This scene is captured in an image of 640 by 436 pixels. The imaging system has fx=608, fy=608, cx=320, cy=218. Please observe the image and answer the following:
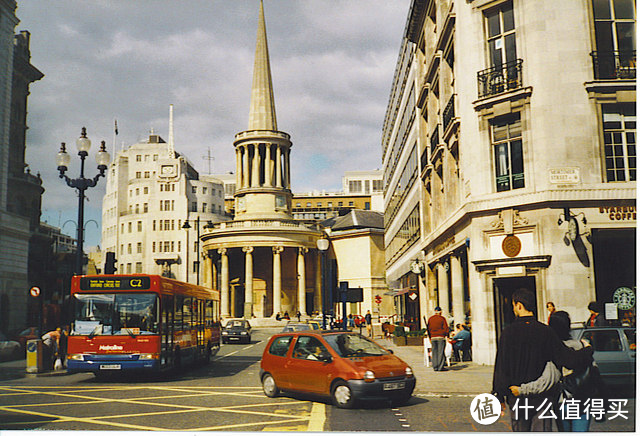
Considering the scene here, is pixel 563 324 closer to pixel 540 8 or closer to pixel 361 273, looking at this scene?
pixel 540 8

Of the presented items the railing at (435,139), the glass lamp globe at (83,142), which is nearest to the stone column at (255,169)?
the railing at (435,139)

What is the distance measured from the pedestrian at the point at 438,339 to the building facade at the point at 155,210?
93.3 meters

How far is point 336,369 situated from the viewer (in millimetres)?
12547

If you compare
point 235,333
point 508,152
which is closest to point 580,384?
point 508,152

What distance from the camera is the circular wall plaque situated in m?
19.3

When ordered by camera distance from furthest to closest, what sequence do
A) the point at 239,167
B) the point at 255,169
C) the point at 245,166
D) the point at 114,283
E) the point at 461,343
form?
the point at 239,167
the point at 245,166
the point at 255,169
the point at 461,343
the point at 114,283

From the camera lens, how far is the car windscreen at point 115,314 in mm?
17984

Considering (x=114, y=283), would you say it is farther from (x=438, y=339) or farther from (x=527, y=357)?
(x=527, y=357)

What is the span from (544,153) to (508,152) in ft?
5.67

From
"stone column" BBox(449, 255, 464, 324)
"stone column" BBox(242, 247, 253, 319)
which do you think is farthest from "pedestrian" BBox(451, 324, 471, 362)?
"stone column" BBox(242, 247, 253, 319)

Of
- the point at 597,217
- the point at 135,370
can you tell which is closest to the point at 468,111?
the point at 597,217

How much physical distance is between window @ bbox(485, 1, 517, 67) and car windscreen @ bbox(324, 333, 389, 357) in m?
11.3

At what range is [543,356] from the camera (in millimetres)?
6617

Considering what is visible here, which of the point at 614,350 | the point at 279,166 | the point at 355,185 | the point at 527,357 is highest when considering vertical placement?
the point at 355,185
